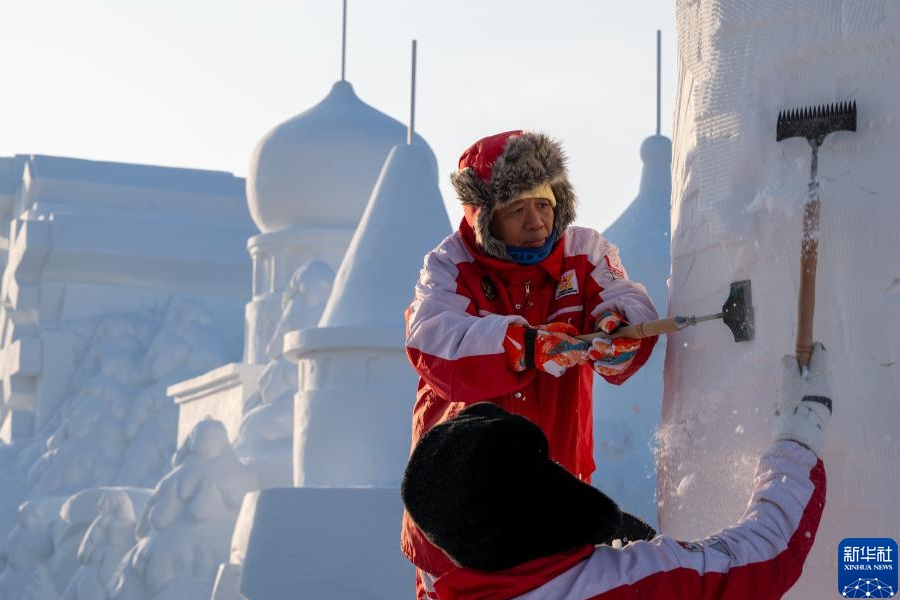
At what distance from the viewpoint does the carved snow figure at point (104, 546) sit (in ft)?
40.1

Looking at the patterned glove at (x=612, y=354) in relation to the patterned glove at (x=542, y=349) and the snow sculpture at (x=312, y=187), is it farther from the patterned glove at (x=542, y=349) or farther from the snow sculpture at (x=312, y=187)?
the snow sculpture at (x=312, y=187)

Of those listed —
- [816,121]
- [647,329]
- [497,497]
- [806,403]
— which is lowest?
[497,497]

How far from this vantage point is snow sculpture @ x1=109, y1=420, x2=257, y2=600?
10680 mm

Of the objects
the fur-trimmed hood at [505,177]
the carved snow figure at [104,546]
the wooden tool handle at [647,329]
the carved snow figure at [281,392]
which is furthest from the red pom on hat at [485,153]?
the carved snow figure at [104,546]

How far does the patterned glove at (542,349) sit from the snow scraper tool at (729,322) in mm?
32

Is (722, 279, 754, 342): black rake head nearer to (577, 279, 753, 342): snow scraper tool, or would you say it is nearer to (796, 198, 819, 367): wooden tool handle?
(577, 279, 753, 342): snow scraper tool

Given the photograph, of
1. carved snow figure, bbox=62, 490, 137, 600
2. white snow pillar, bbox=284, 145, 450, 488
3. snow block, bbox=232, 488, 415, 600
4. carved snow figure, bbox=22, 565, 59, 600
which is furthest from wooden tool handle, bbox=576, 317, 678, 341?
carved snow figure, bbox=22, 565, 59, 600

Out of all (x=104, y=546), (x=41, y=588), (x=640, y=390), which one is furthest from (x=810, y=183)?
(x=41, y=588)

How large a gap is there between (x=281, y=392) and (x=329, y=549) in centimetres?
496

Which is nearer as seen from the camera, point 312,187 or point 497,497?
point 497,497

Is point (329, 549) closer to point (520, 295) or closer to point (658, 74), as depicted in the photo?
point (658, 74)

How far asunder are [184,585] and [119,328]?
392 inches

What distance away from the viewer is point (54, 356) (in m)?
19.9

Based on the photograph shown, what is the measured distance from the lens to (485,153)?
2.86m
